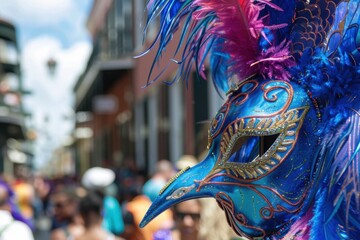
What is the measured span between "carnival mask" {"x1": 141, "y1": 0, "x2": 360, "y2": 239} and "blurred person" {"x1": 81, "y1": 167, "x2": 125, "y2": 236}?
3.70m

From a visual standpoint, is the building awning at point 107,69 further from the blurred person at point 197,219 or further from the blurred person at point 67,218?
the blurred person at point 197,219

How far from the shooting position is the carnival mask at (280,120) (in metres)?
1.59

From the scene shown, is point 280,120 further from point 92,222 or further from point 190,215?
point 92,222

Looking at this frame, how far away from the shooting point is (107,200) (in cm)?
579

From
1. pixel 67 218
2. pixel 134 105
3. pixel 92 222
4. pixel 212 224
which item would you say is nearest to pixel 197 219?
pixel 212 224

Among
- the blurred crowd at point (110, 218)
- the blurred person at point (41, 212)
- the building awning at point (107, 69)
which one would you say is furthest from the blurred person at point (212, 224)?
the building awning at point (107, 69)

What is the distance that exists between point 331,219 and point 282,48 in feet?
1.59

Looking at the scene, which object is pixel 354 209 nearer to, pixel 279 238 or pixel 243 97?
pixel 279 238

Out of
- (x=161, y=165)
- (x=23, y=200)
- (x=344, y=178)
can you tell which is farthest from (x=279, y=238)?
(x=23, y=200)

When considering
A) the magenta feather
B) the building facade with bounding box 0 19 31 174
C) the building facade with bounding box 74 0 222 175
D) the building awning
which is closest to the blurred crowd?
the magenta feather

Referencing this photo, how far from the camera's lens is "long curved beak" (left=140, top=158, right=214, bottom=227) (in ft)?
5.94

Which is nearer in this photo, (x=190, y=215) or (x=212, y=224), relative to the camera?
(x=212, y=224)

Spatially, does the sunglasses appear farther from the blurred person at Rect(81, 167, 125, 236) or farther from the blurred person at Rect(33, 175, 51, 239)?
the blurred person at Rect(33, 175, 51, 239)

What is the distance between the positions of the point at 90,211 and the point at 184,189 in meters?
3.01
